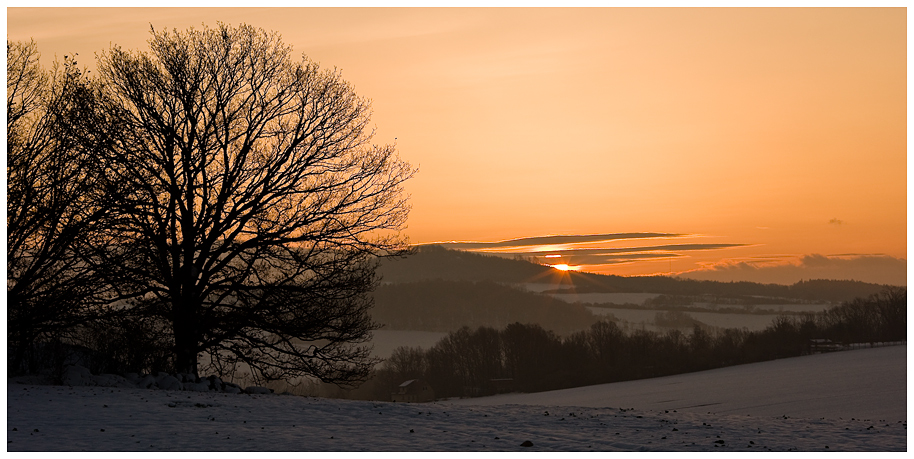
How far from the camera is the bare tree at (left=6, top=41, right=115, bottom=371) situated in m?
18.3

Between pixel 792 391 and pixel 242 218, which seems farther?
pixel 792 391

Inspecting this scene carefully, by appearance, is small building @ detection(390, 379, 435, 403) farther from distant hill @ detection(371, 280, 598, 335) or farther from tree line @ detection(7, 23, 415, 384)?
distant hill @ detection(371, 280, 598, 335)

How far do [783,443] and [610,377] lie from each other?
66.9 m

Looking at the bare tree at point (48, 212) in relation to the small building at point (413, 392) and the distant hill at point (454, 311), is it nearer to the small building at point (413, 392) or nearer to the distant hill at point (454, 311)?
the small building at point (413, 392)

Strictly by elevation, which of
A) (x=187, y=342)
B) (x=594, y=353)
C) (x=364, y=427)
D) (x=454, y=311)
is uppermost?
(x=454, y=311)

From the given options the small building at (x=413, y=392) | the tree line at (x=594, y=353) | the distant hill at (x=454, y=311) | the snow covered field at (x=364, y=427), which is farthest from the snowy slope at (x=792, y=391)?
the distant hill at (x=454, y=311)

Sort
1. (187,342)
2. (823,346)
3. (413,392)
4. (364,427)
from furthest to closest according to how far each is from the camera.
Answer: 1. (823,346)
2. (413,392)
3. (187,342)
4. (364,427)

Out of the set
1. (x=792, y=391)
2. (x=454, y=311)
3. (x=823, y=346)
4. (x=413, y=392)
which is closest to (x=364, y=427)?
(x=792, y=391)

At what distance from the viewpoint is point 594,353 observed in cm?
9719

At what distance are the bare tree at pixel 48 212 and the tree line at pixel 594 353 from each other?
206ft

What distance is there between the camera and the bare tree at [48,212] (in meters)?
18.3

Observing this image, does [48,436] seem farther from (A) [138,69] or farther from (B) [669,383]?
(B) [669,383]

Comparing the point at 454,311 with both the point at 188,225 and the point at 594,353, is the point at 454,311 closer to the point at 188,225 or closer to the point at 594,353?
the point at 594,353

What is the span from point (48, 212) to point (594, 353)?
85.1m
